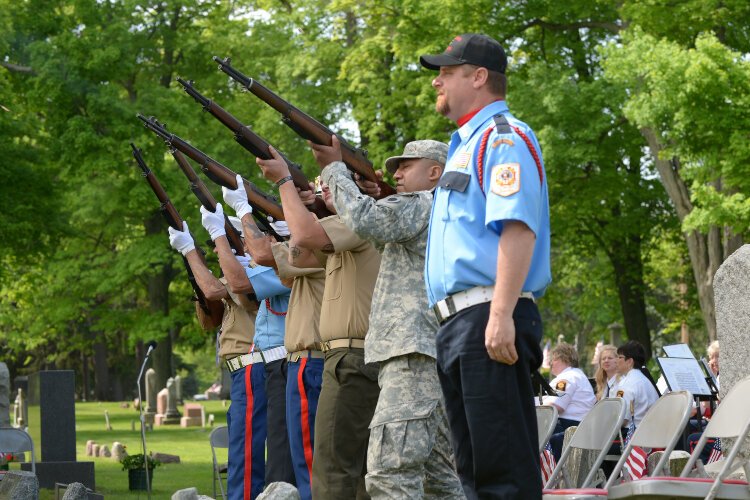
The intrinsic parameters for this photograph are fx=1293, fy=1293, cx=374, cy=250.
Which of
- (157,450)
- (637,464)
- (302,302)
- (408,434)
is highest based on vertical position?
(302,302)

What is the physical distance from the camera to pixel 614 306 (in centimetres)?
3225

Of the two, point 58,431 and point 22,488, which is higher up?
point 58,431

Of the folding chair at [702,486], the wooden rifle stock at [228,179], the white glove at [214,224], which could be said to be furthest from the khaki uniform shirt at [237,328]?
the folding chair at [702,486]

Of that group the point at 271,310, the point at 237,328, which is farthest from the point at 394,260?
the point at 237,328

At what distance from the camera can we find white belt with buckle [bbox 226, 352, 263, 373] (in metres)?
9.30

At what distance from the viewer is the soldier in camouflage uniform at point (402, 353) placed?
557 centimetres

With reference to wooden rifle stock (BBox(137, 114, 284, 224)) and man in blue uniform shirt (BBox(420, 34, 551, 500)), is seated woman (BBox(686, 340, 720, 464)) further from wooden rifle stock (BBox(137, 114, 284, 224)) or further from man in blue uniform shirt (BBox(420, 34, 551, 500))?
man in blue uniform shirt (BBox(420, 34, 551, 500))

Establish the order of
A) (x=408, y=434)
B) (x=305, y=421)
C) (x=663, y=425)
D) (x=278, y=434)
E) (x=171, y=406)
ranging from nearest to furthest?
(x=408, y=434) → (x=663, y=425) → (x=305, y=421) → (x=278, y=434) → (x=171, y=406)

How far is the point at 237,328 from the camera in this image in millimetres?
9805

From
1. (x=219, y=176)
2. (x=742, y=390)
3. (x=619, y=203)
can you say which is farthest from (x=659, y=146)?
(x=742, y=390)

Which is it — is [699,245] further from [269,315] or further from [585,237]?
[269,315]

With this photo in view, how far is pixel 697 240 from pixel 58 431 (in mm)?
13391

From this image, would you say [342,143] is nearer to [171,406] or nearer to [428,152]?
[428,152]

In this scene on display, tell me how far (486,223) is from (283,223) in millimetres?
4258
